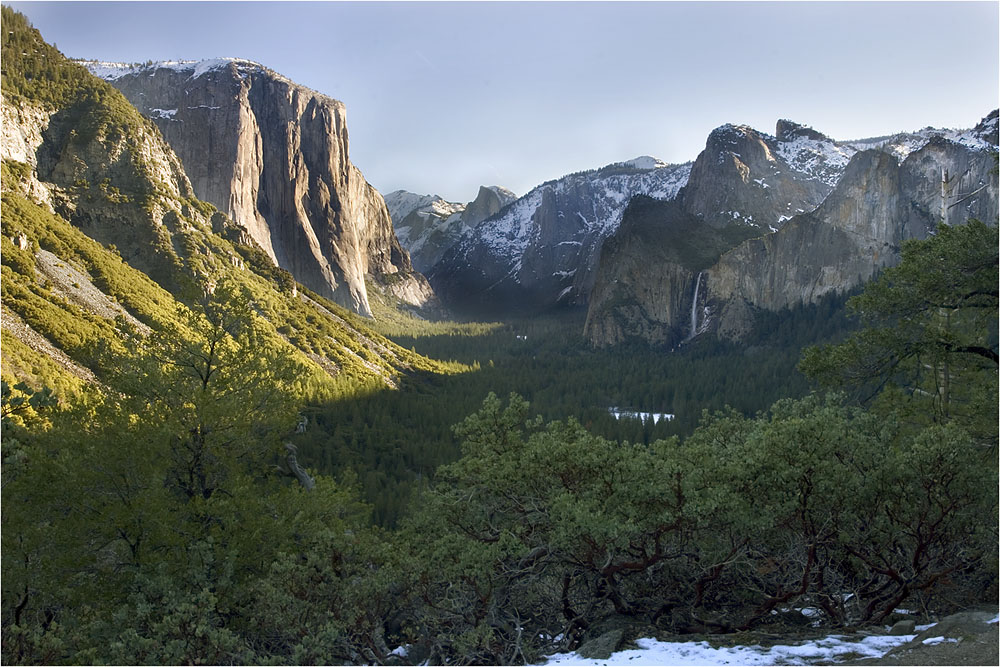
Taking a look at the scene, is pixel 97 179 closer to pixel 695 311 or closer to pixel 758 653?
pixel 758 653

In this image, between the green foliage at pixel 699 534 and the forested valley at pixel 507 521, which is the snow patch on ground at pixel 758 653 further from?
the forested valley at pixel 507 521

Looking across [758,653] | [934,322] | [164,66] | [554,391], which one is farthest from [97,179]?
[758,653]

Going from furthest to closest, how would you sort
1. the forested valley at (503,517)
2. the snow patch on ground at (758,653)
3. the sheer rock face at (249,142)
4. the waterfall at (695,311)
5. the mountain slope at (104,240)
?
the waterfall at (695,311)
the sheer rock face at (249,142)
the mountain slope at (104,240)
the forested valley at (503,517)
the snow patch on ground at (758,653)

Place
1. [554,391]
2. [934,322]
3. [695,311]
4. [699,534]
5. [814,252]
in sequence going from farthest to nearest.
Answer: [695,311]
[814,252]
[554,391]
[934,322]
[699,534]

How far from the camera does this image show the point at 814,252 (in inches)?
6501

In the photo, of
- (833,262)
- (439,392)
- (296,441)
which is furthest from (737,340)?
(296,441)

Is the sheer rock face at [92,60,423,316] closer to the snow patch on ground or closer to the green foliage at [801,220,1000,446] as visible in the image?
the green foliage at [801,220,1000,446]

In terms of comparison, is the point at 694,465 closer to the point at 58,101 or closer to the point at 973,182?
the point at 58,101

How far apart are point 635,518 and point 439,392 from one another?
91258mm

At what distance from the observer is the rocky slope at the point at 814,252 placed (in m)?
151

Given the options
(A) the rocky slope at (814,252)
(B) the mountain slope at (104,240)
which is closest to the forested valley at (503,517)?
(B) the mountain slope at (104,240)

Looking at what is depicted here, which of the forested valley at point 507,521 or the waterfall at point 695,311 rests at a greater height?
the waterfall at point 695,311

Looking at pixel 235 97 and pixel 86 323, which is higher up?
pixel 235 97

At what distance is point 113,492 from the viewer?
1430 centimetres
